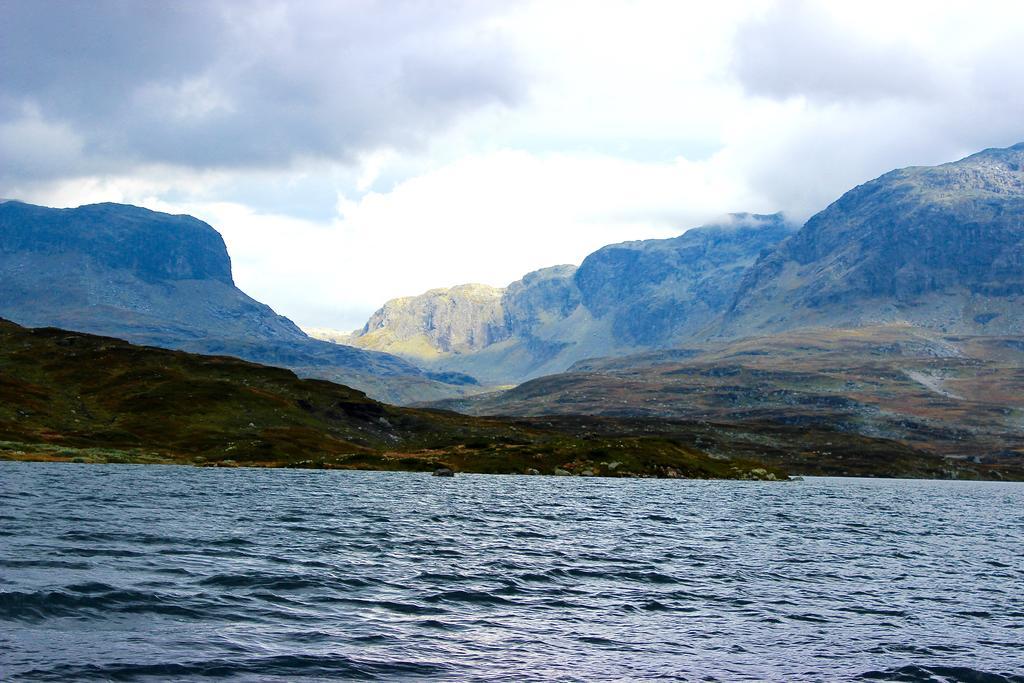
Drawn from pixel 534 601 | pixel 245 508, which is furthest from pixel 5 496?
pixel 534 601

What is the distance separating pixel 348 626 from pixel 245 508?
52.9m

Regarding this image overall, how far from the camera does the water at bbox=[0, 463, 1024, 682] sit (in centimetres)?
2808

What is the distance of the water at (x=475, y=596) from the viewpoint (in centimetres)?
2808

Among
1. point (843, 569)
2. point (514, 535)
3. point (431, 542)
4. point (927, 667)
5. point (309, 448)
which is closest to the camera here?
point (927, 667)

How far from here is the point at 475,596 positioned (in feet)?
135

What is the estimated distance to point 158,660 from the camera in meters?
25.7

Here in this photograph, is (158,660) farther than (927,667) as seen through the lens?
No

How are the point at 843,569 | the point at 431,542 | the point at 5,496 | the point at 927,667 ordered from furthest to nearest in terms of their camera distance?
the point at 5,496 < the point at 431,542 < the point at 843,569 < the point at 927,667

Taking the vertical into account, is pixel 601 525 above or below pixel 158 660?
below

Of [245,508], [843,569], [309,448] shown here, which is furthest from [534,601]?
[309,448]

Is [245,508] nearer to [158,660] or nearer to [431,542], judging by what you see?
[431,542]

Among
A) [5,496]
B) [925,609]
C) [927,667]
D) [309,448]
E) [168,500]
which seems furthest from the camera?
[309,448]

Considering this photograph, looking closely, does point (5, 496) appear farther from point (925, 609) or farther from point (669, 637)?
point (925, 609)

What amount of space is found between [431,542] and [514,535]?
9237mm
